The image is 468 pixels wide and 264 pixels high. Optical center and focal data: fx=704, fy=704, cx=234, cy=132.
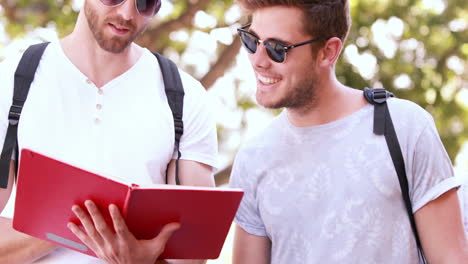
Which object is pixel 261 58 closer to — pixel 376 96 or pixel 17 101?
pixel 376 96

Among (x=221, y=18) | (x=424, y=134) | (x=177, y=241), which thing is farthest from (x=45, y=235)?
(x=221, y=18)

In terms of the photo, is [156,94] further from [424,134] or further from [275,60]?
[424,134]

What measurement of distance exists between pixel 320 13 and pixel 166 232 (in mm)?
919

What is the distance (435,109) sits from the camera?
6.79m

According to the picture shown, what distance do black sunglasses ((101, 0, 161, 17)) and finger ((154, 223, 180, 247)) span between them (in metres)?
0.80

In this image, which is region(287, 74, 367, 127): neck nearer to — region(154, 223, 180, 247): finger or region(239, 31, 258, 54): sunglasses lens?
region(239, 31, 258, 54): sunglasses lens

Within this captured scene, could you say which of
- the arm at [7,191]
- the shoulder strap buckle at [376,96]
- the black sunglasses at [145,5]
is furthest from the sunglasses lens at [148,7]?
the shoulder strap buckle at [376,96]

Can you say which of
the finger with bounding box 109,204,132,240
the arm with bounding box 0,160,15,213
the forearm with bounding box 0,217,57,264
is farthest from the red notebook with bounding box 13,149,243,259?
the arm with bounding box 0,160,15,213

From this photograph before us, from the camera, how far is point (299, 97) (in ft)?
7.75

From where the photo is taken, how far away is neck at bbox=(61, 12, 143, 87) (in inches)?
98.2

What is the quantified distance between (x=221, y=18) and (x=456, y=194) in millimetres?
4277

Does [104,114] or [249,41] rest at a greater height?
[249,41]

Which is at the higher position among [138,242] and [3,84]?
[3,84]

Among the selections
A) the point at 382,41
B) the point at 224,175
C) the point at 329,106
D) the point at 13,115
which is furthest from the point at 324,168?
the point at 382,41
